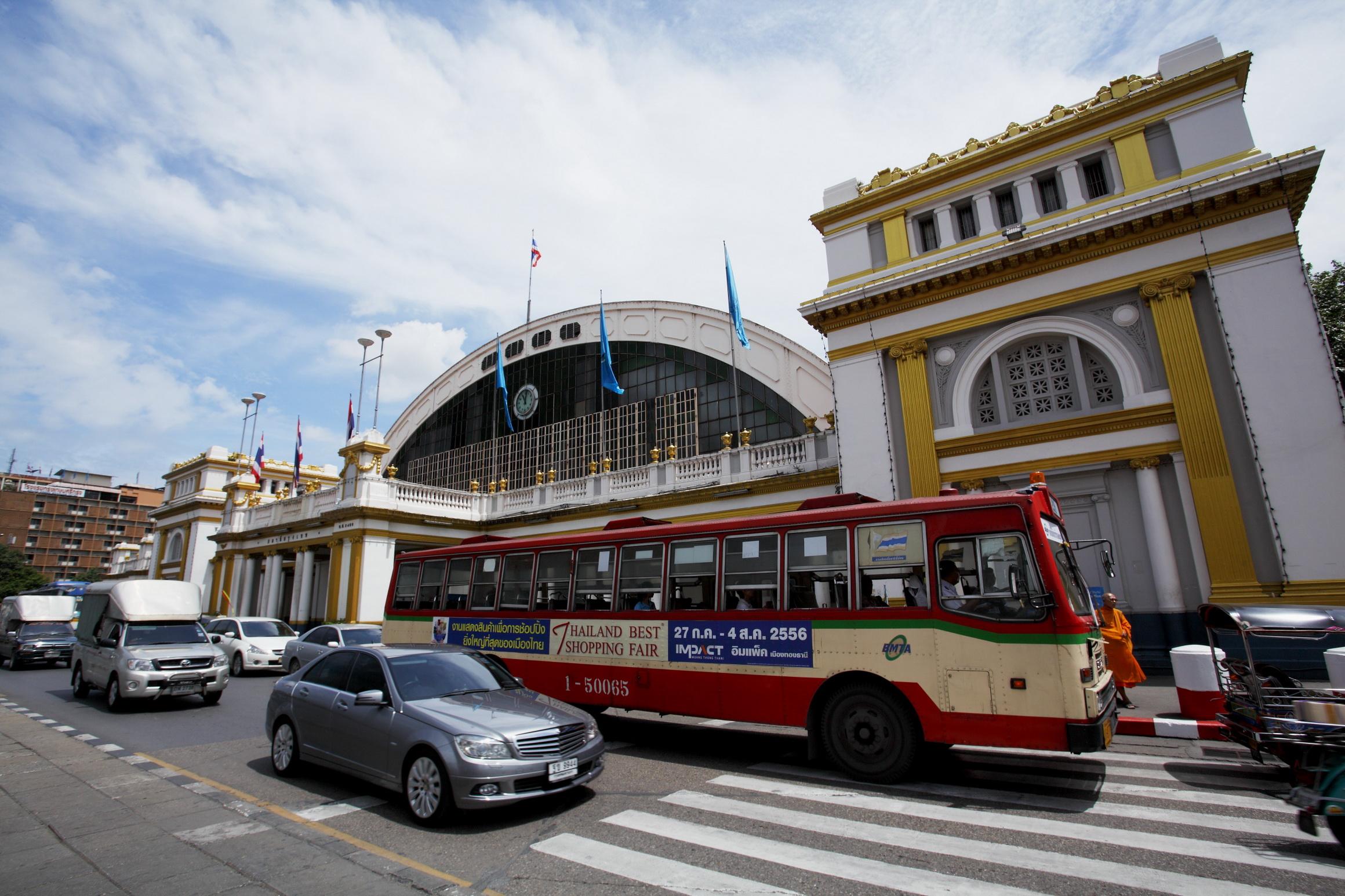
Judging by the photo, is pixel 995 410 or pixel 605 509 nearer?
pixel 995 410

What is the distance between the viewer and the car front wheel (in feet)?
20.2

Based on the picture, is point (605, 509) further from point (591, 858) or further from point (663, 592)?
point (591, 858)

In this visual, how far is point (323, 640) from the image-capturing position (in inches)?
756

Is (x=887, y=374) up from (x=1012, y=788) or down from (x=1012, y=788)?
up

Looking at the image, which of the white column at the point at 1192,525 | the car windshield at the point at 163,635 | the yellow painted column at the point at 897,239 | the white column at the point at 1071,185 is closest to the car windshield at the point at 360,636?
the car windshield at the point at 163,635

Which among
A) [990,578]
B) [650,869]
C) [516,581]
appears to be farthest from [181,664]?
[990,578]

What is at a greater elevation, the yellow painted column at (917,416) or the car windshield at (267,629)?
the yellow painted column at (917,416)

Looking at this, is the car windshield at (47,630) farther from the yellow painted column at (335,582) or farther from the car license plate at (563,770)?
the car license plate at (563,770)

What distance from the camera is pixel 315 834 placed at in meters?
6.03

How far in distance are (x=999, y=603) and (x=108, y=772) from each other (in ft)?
35.4

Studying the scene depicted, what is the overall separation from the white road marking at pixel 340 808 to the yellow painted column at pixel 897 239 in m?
18.1

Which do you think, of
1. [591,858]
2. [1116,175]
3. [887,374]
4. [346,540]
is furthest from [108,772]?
[1116,175]

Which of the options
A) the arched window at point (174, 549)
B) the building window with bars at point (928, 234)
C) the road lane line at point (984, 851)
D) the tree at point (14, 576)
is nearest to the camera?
the road lane line at point (984, 851)

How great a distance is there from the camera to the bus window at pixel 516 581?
38.1 feet
